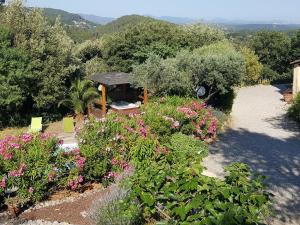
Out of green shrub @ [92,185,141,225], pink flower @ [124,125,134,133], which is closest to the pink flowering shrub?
pink flower @ [124,125,134,133]

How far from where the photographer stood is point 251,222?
396 centimetres

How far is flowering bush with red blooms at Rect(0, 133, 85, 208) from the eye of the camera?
7.77 m

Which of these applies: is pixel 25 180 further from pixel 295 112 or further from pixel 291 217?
pixel 295 112

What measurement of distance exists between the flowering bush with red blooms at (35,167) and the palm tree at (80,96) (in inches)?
478

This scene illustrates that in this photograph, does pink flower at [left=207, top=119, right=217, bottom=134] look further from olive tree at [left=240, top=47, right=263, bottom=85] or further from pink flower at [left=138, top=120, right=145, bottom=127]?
olive tree at [left=240, top=47, right=263, bottom=85]

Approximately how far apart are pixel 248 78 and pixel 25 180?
93.5 ft

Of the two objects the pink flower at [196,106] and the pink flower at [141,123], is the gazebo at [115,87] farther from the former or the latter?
the pink flower at [141,123]

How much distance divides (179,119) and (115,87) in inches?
435

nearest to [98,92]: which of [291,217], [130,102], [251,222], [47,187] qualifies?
[130,102]

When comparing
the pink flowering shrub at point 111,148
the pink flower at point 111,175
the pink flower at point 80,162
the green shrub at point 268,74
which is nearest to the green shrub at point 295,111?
the pink flowering shrub at point 111,148

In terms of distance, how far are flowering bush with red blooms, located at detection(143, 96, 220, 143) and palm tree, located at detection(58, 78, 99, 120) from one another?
267 inches

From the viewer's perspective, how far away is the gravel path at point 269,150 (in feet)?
30.1

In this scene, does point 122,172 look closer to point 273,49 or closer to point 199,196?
point 199,196

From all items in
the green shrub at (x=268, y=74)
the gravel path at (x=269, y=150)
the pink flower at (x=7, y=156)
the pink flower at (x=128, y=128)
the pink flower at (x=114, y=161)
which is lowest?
the gravel path at (x=269, y=150)
